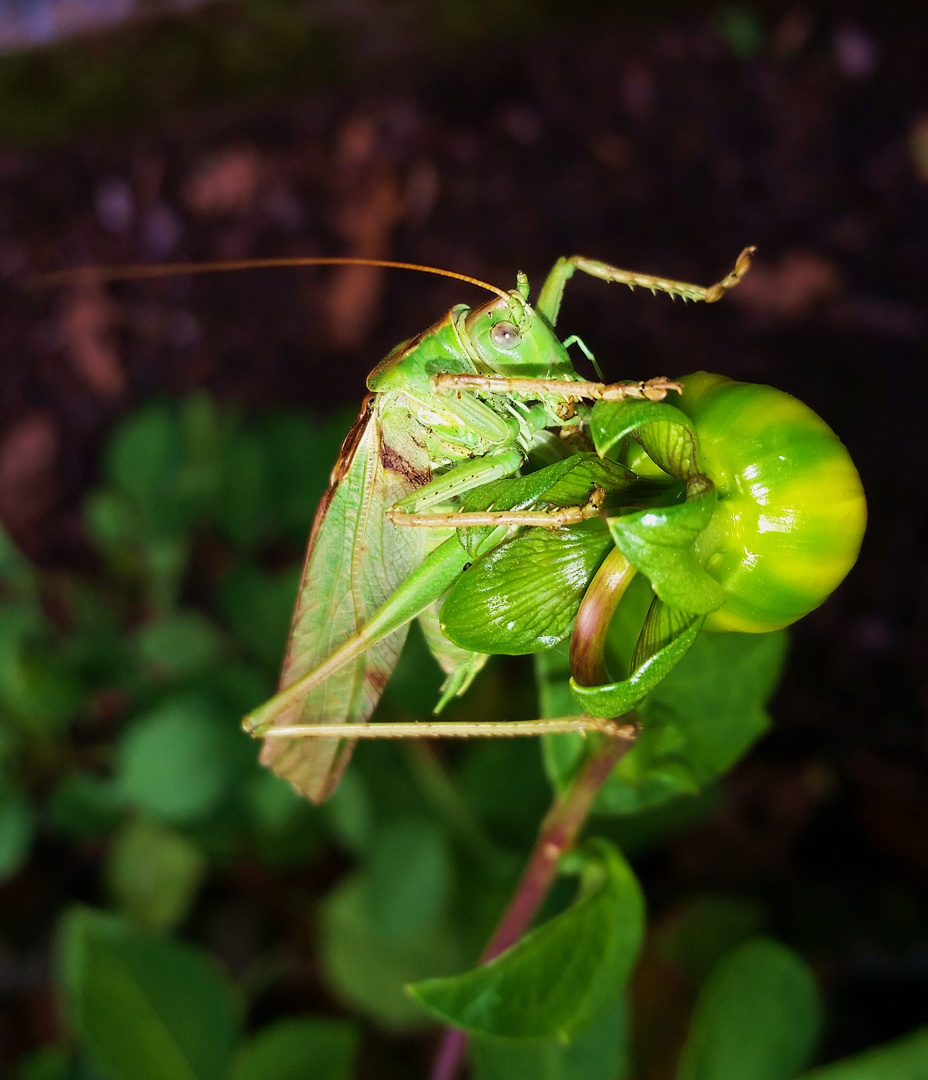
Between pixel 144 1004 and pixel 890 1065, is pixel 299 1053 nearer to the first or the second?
pixel 144 1004

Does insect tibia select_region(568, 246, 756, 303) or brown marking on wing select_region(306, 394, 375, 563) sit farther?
brown marking on wing select_region(306, 394, 375, 563)

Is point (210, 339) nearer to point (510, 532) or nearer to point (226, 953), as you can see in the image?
point (226, 953)

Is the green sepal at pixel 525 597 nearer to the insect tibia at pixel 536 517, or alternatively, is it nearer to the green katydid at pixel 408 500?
the insect tibia at pixel 536 517

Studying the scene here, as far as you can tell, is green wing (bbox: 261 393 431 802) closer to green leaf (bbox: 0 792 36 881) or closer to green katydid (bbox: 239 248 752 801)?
green katydid (bbox: 239 248 752 801)

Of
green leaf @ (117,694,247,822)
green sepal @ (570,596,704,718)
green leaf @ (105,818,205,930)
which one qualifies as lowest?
green leaf @ (105,818,205,930)

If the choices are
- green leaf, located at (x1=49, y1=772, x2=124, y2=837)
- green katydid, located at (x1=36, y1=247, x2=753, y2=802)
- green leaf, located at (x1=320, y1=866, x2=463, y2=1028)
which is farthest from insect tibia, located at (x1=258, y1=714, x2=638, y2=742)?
green leaf, located at (x1=49, y1=772, x2=124, y2=837)

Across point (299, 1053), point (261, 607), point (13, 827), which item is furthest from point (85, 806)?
point (299, 1053)

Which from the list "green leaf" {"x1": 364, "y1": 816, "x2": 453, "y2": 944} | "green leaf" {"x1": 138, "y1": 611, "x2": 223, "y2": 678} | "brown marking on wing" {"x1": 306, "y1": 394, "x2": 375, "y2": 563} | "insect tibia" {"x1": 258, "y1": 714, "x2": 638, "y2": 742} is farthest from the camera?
"green leaf" {"x1": 138, "y1": 611, "x2": 223, "y2": 678}
